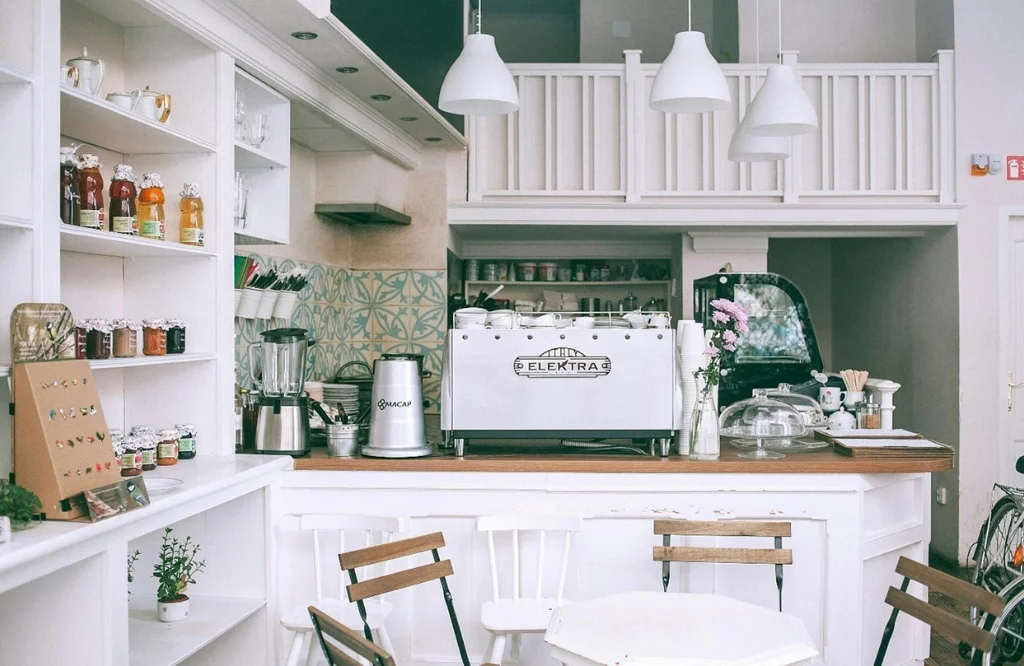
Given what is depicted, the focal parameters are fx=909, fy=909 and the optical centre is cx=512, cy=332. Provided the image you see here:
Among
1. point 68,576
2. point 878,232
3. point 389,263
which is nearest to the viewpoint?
point 68,576

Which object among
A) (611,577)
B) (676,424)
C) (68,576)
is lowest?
(611,577)

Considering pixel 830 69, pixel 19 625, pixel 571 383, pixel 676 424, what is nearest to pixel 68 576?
pixel 19 625

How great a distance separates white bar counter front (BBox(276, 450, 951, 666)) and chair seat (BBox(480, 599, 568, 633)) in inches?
11.8

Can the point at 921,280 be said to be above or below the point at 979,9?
below

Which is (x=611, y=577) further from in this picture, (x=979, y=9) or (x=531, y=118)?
(x=979, y=9)

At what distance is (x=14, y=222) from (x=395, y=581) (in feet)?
4.51

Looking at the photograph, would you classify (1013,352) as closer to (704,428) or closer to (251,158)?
(704,428)

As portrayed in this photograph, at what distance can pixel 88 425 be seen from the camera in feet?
7.45

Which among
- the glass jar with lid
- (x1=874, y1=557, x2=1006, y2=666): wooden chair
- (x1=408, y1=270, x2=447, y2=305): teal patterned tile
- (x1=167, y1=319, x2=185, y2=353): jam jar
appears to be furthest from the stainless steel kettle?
(x1=408, y1=270, x2=447, y2=305): teal patterned tile

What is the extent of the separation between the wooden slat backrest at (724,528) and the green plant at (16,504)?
5.93 feet

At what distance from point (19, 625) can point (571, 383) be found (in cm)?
189

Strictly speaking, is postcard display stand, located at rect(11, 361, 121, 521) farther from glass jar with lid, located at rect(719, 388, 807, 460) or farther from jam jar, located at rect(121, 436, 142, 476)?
glass jar with lid, located at rect(719, 388, 807, 460)

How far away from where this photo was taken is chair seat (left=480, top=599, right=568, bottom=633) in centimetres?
286

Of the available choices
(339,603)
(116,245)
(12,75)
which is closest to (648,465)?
(339,603)
